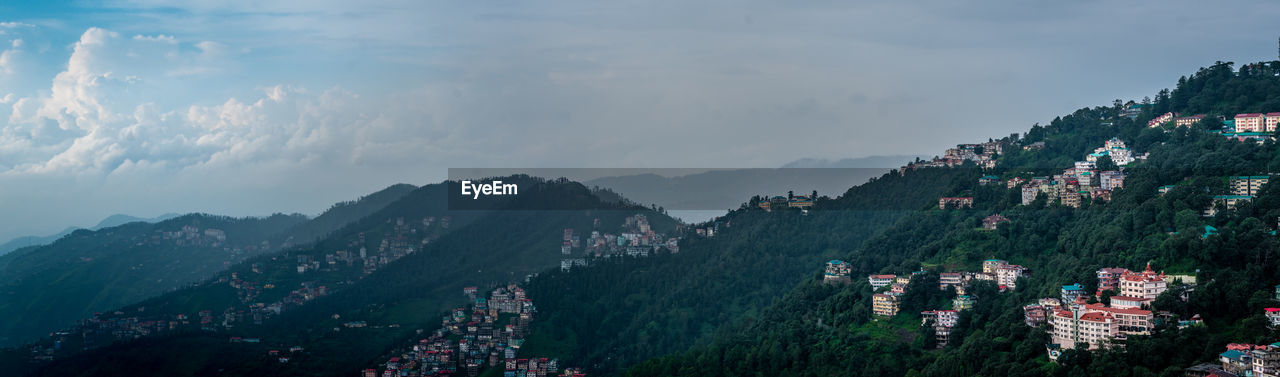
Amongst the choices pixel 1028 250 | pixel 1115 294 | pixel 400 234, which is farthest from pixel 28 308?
pixel 1115 294

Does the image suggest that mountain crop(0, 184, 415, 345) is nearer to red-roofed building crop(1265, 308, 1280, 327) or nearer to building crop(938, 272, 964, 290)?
building crop(938, 272, 964, 290)

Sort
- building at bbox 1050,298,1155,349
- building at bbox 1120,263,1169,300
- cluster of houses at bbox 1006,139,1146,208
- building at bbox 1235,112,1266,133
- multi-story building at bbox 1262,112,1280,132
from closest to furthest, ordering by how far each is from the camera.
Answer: building at bbox 1050,298,1155,349 → building at bbox 1120,263,1169,300 → cluster of houses at bbox 1006,139,1146,208 → multi-story building at bbox 1262,112,1280,132 → building at bbox 1235,112,1266,133

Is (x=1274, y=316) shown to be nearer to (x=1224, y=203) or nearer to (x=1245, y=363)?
(x=1245, y=363)

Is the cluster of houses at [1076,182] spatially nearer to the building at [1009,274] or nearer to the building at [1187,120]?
the building at [1187,120]

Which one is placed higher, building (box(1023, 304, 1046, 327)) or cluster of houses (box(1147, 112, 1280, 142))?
cluster of houses (box(1147, 112, 1280, 142))

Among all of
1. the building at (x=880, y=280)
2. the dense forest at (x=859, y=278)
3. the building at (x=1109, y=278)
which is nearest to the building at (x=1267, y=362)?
the dense forest at (x=859, y=278)

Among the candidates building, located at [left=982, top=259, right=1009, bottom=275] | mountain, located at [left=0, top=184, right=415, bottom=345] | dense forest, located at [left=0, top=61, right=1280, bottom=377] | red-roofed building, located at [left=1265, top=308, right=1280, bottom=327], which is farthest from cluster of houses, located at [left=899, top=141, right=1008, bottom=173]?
mountain, located at [left=0, top=184, right=415, bottom=345]

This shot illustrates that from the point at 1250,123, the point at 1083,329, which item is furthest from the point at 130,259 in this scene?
the point at 1083,329
